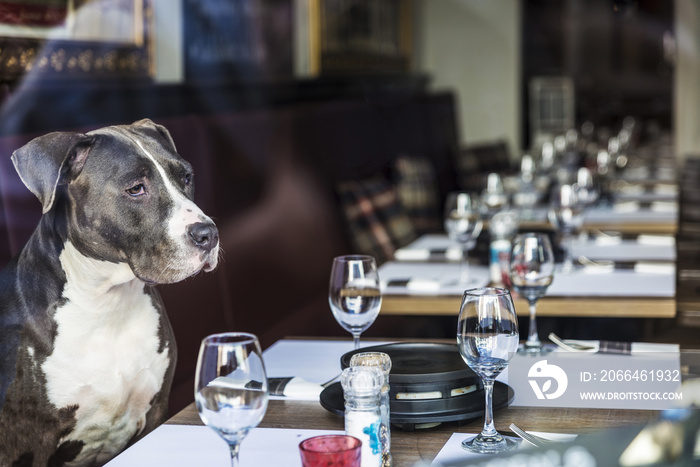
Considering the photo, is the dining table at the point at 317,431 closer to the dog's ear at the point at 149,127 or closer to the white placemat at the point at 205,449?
the white placemat at the point at 205,449

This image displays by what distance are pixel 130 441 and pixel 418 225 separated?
11.4 feet

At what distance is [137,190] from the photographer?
1480 millimetres

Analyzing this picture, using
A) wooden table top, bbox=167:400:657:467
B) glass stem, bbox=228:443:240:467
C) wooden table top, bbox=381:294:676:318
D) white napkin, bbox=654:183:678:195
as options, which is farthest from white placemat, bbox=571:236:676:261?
glass stem, bbox=228:443:240:467

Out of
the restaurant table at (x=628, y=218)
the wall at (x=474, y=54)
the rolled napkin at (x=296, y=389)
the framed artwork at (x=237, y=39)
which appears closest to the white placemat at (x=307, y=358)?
the rolled napkin at (x=296, y=389)

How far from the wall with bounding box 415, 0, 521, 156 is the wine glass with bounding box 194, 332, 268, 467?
22.0 ft

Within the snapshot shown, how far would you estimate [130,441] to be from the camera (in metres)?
1.55

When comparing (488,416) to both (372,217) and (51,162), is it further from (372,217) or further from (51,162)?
(372,217)

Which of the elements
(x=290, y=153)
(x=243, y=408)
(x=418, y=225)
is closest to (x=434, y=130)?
(x=418, y=225)

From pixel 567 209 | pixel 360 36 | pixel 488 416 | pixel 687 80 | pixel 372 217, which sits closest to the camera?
pixel 488 416

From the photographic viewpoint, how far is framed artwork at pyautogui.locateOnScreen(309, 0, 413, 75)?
17.0 ft

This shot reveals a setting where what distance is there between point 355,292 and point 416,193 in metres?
3.49

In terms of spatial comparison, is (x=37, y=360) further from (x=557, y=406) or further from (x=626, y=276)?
(x=626, y=276)

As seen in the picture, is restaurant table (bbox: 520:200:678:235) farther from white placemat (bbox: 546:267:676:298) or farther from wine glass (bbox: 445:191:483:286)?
wine glass (bbox: 445:191:483:286)

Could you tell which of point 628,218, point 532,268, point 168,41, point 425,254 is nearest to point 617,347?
point 532,268
